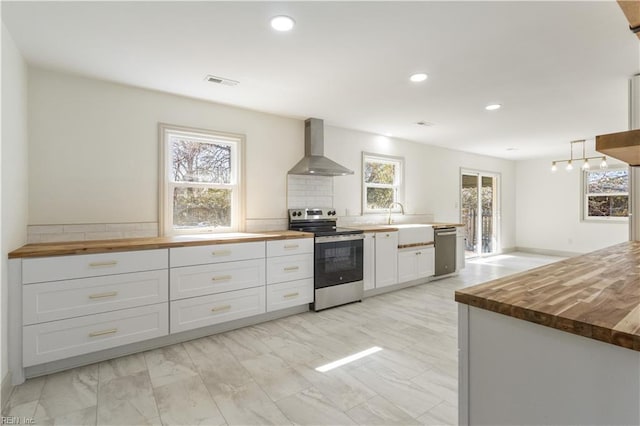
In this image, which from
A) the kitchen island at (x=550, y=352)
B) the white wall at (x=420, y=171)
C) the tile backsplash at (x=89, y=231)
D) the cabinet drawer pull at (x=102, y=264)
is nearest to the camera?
the kitchen island at (x=550, y=352)

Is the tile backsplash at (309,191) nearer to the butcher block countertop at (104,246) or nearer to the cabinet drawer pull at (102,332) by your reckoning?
the butcher block countertop at (104,246)

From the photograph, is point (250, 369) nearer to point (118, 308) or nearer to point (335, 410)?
point (335, 410)

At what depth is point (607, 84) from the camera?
310 centimetres

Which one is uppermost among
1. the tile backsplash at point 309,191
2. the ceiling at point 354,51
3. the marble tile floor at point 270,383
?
the ceiling at point 354,51

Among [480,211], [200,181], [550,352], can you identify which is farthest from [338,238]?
[480,211]

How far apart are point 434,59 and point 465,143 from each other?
3935 mm

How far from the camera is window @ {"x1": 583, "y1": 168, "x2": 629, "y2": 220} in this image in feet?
22.3

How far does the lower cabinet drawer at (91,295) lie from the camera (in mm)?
2242

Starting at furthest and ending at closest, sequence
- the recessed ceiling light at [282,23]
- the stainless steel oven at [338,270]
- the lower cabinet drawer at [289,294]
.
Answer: the stainless steel oven at [338,270]
the lower cabinet drawer at [289,294]
the recessed ceiling light at [282,23]

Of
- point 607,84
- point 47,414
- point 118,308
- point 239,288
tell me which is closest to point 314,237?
point 239,288

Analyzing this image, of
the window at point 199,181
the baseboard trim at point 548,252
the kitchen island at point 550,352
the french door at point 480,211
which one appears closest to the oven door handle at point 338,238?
the window at point 199,181

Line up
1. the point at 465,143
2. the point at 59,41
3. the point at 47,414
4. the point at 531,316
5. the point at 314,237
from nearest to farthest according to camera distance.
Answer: the point at 531,316 → the point at 47,414 → the point at 59,41 → the point at 314,237 → the point at 465,143

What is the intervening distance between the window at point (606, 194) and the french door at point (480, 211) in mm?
1835

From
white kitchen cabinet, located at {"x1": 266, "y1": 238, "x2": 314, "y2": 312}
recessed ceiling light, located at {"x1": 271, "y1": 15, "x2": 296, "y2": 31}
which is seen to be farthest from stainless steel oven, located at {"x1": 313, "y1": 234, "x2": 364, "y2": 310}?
recessed ceiling light, located at {"x1": 271, "y1": 15, "x2": 296, "y2": 31}
